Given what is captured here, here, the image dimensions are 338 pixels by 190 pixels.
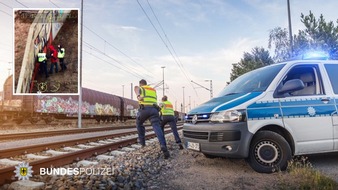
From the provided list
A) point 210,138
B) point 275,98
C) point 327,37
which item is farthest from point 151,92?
point 327,37

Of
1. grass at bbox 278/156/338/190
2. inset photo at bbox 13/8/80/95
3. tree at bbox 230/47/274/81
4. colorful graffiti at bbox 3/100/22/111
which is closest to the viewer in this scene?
grass at bbox 278/156/338/190

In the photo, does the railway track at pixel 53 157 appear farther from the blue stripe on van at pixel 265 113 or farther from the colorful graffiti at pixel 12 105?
the colorful graffiti at pixel 12 105

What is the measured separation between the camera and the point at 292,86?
4.41 meters

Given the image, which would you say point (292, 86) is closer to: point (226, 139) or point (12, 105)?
point (226, 139)

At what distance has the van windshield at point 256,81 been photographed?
4862 mm

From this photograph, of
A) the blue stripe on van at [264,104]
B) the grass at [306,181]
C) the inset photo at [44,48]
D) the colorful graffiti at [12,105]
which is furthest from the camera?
the colorful graffiti at [12,105]

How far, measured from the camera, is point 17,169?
146 inches

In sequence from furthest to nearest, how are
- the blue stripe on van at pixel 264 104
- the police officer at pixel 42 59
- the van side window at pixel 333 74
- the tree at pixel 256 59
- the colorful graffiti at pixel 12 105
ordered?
the tree at pixel 256 59 → the colorful graffiti at pixel 12 105 → the police officer at pixel 42 59 → the van side window at pixel 333 74 → the blue stripe on van at pixel 264 104

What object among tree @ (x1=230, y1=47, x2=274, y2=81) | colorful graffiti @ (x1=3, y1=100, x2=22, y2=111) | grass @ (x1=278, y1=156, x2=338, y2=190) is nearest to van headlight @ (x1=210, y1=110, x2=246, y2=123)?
grass @ (x1=278, y1=156, x2=338, y2=190)

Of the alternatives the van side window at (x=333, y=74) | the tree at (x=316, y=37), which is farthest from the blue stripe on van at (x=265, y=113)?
the tree at (x=316, y=37)

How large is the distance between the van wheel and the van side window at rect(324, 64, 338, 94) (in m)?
1.56

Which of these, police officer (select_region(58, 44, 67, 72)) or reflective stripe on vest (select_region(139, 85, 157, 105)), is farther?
police officer (select_region(58, 44, 67, 72))

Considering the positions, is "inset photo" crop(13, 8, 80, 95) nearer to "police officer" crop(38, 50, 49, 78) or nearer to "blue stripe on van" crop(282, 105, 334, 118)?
"police officer" crop(38, 50, 49, 78)

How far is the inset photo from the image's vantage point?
1142cm
